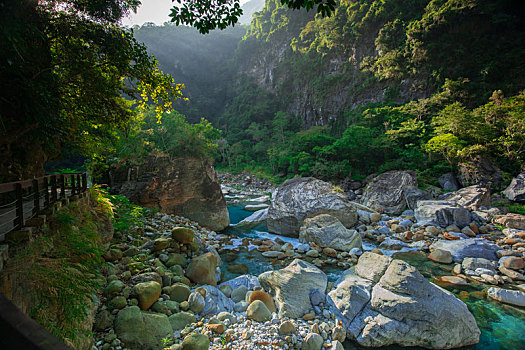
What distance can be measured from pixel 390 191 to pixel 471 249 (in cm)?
622

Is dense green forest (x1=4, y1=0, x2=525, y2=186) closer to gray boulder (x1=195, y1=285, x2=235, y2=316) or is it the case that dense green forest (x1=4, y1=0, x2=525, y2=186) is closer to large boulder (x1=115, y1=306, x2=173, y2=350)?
large boulder (x1=115, y1=306, x2=173, y2=350)

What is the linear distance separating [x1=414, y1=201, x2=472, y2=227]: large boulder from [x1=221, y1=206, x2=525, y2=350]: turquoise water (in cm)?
288

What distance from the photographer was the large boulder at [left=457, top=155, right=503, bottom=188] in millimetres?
11547

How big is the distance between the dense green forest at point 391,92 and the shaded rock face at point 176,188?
35.1 feet

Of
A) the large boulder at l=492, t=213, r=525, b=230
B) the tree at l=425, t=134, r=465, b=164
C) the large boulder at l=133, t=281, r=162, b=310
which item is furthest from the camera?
the tree at l=425, t=134, r=465, b=164

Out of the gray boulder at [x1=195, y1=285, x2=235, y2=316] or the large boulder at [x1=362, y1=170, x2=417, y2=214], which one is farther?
the large boulder at [x1=362, y1=170, x2=417, y2=214]

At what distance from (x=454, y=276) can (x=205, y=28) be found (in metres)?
8.50

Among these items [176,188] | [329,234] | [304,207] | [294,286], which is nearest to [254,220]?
[304,207]

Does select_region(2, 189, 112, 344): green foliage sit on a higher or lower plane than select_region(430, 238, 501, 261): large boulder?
higher

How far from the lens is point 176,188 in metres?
10.5

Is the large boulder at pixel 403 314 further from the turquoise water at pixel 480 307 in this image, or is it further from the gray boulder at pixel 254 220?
the gray boulder at pixel 254 220

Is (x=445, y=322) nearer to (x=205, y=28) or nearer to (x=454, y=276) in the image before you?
(x=454, y=276)

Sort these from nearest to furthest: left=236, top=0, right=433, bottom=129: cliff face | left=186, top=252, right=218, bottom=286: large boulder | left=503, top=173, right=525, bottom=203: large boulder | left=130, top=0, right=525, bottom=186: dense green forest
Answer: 1. left=186, top=252, right=218, bottom=286: large boulder
2. left=503, top=173, right=525, bottom=203: large boulder
3. left=130, top=0, right=525, bottom=186: dense green forest
4. left=236, top=0, right=433, bottom=129: cliff face

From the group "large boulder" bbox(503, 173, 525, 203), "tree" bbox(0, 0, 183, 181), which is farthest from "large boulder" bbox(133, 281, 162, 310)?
"large boulder" bbox(503, 173, 525, 203)
